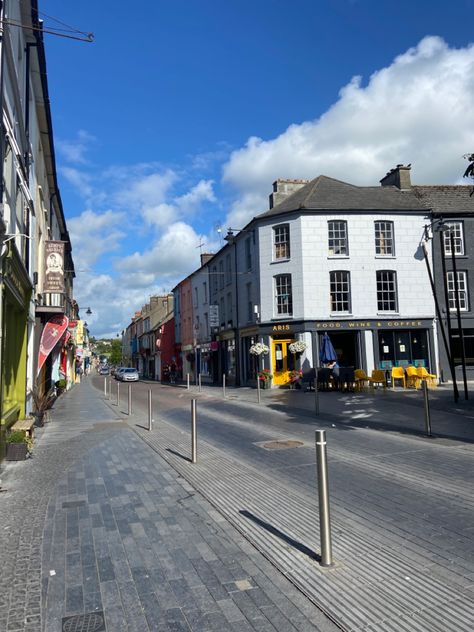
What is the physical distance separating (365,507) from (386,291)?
23.7m

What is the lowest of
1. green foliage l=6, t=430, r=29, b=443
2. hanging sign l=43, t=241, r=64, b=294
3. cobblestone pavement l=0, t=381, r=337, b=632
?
Result: cobblestone pavement l=0, t=381, r=337, b=632

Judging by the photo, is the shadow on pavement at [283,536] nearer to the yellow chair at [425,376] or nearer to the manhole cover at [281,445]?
the manhole cover at [281,445]

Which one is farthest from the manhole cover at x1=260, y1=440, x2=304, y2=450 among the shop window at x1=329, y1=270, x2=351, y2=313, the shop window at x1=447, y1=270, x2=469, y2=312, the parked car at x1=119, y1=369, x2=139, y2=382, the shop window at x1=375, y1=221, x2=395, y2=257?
the parked car at x1=119, y1=369, x2=139, y2=382

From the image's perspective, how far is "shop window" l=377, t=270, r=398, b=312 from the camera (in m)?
27.9

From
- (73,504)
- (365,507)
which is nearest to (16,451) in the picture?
(73,504)

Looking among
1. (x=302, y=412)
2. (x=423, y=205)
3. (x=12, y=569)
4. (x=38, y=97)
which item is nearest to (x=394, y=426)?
(x=302, y=412)

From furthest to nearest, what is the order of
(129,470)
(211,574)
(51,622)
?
(129,470) < (211,574) < (51,622)

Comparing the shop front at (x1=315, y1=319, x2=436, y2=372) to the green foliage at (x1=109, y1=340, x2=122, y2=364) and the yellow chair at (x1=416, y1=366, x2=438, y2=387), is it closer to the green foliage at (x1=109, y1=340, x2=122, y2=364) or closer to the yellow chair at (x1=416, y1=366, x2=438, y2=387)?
the yellow chair at (x1=416, y1=366, x2=438, y2=387)

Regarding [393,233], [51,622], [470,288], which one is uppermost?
[393,233]

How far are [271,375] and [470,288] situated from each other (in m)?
12.2

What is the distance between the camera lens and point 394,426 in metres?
12.0

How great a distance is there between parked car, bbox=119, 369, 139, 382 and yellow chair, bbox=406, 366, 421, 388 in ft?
112

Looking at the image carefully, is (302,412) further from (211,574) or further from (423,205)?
(423,205)

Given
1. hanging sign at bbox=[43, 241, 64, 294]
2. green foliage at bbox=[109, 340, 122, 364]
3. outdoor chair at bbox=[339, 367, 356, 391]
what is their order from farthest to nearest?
1. green foliage at bbox=[109, 340, 122, 364]
2. outdoor chair at bbox=[339, 367, 356, 391]
3. hanging sign at bbox=[43, 241, 64, 294]
